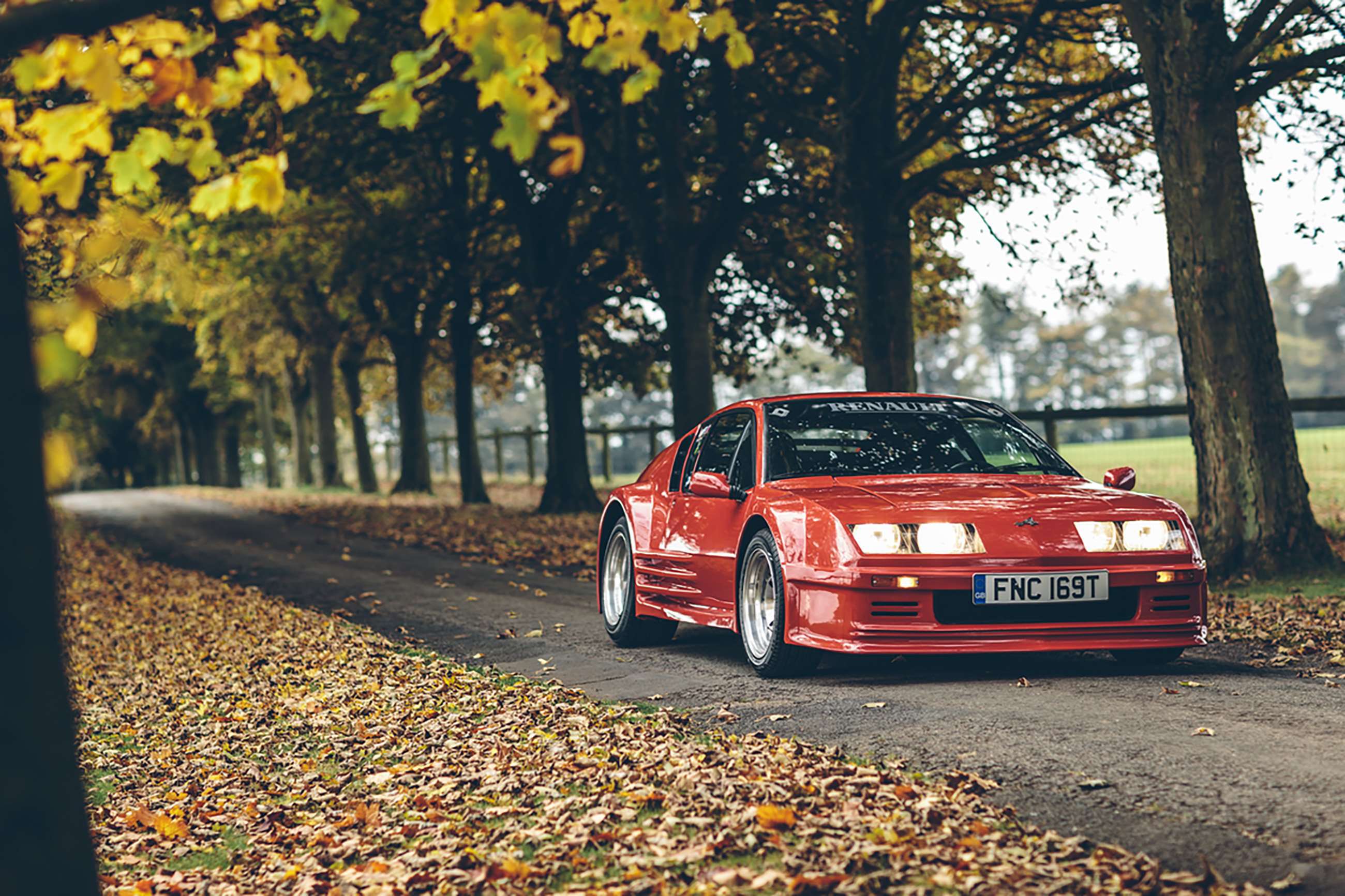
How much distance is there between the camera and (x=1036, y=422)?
19609 millimetres

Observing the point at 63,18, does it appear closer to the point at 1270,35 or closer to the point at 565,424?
the point at 1270,35

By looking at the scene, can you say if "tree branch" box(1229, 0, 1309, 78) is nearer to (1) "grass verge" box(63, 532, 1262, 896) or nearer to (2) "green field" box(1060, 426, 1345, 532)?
(2) "green field" box(1060, 426, 1345, 532)

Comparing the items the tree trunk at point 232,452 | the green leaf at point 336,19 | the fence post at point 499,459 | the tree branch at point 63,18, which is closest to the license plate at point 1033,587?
the green leaf at point 336,19

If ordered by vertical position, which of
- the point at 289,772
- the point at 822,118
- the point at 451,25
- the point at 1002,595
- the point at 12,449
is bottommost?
the point at 289,772

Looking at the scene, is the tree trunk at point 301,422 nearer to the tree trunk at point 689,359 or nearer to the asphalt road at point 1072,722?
the tree trunk at point 689,359

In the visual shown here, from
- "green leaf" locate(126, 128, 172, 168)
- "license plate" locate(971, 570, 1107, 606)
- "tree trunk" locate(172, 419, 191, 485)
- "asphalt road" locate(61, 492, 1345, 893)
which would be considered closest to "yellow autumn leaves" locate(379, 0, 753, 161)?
"green leaf" locate(126, 128, 172, 168)

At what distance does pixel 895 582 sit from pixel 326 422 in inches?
1401

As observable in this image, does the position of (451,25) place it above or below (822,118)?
below

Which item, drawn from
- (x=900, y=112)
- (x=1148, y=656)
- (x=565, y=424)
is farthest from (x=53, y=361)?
(x=565, y=424)

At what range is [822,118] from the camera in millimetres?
19312

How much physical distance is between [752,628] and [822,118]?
502 inches

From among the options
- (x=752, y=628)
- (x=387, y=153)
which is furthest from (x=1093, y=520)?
(x=387, y=153)

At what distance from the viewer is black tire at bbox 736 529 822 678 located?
24.4ft

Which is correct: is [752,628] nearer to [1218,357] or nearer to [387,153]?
[1218,357]
